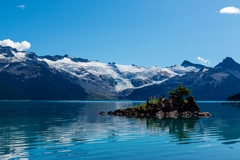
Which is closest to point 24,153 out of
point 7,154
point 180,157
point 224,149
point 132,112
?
point 7,154

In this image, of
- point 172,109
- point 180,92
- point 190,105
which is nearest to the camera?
point 172,109

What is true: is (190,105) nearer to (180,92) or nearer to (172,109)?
(180,92)

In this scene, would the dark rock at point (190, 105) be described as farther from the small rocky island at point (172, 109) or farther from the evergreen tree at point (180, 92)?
the evergreen tree at point (180, 92)

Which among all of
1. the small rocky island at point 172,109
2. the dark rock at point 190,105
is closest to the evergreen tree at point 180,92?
the small rocky island at point 172,109

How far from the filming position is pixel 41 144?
88.0 ft

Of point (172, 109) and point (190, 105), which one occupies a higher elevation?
point (190, 105)

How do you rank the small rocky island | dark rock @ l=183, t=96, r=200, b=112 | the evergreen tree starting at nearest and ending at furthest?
1. the small rocky island
2. dark rock @ l=183, t=96, r=200, b=112
3. the evergreen tree

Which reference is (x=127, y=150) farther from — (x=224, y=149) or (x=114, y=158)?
(x=224, y=149)

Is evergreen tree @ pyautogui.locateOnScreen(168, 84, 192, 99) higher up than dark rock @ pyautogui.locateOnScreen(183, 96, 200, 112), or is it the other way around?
evergreen tree @ pyautogui.locateOnScreen(168, 84, 192, 99)

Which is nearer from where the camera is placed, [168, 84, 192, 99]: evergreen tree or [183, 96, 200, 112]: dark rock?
[183, 96, 200, 112]: dark rock

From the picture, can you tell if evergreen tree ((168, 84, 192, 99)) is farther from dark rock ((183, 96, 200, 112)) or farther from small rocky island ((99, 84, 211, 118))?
dark rock ((183, 96, 200, 112))

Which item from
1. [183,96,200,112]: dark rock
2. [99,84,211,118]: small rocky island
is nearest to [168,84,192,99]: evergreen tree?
[99,84,211,118]: small rocky island

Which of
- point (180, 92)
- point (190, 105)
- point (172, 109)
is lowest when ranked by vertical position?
point (172, 109)

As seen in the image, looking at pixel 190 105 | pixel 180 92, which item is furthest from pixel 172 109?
pixel 180 92
